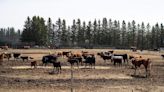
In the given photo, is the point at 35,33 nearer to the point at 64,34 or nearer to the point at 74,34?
the point at 64,34

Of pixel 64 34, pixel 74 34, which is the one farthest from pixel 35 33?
Result: pixel 74 34

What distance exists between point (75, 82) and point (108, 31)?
355 feet

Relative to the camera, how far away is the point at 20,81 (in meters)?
27.6

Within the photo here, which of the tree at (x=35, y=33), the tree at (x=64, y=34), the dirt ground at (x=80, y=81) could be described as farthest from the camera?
the tree at (x=64, y=34)

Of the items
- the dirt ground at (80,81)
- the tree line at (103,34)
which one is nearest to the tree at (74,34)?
the tree line at (103,34)

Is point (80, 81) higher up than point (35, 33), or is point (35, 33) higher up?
point (35, 33)

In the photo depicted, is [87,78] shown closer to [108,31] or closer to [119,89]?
[119,89]

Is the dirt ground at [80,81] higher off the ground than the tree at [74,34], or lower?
lower

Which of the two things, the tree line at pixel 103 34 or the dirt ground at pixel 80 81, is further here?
the tree line at pixel 103 34

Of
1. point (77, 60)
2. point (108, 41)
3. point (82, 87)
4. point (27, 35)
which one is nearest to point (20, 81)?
point (82, 87)

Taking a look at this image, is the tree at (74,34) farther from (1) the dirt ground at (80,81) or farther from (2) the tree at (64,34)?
(1) the dirt ground at (80,81)

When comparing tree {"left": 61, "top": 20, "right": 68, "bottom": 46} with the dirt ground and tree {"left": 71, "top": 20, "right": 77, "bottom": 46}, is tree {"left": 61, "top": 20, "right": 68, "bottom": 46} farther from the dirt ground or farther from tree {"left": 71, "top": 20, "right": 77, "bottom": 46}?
the dirt ground

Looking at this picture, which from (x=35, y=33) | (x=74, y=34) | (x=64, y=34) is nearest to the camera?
(x=35, y=33)

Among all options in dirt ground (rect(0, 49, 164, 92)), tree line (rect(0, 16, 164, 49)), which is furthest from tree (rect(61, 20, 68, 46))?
dirt ground (rect(0, 49, 164, 92))
